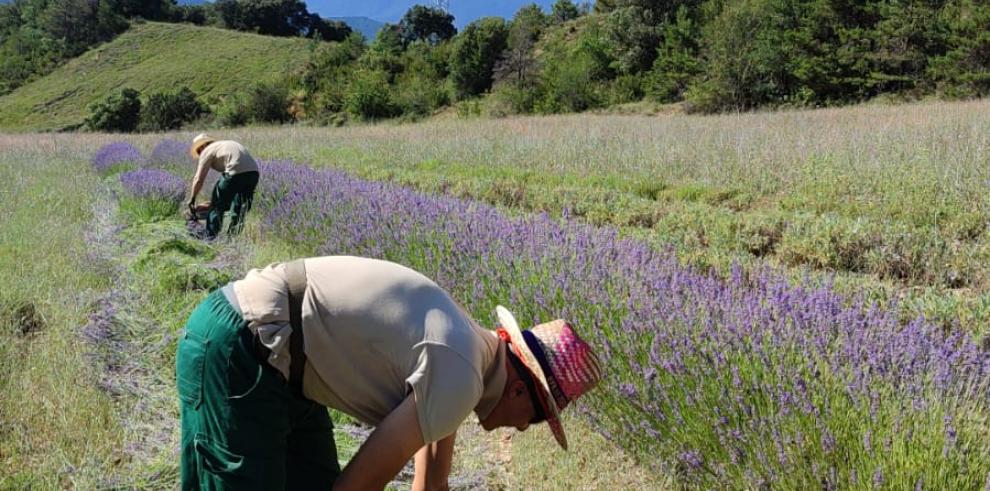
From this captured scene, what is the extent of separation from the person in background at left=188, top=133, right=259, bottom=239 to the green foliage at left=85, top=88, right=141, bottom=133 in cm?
3427

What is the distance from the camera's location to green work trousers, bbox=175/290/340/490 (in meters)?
1.44

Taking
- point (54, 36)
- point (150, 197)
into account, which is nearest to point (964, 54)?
point (150, 197)

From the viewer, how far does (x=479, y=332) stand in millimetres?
1485

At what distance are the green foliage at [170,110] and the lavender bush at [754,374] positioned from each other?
36495mm

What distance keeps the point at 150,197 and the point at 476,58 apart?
116ft

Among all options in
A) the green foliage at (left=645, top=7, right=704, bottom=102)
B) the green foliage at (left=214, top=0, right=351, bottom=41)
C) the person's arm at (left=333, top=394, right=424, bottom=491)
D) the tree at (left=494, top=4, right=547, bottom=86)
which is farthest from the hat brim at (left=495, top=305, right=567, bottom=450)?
the green foliage at (left=214, top=0, right=351, bottom=41)

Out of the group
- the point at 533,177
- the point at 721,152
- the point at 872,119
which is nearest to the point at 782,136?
the point at 721,152

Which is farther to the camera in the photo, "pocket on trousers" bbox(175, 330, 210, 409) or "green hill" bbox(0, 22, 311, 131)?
"green hill" bbox(0, 22, 311, 131)

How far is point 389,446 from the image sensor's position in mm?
1308

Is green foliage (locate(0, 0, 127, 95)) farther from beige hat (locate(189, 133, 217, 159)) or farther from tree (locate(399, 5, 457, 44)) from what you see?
beige hat (locate(189, 133, 217, 159))

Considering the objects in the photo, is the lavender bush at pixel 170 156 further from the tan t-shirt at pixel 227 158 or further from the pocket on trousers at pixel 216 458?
the pocket on trousers at pixel 216 458

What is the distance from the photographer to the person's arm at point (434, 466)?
167 centimetres

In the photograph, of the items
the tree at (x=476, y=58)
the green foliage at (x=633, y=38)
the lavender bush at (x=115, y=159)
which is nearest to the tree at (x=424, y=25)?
the tree at (x=476, y=58)

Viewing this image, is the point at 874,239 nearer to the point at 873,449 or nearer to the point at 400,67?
the point at 873,449
